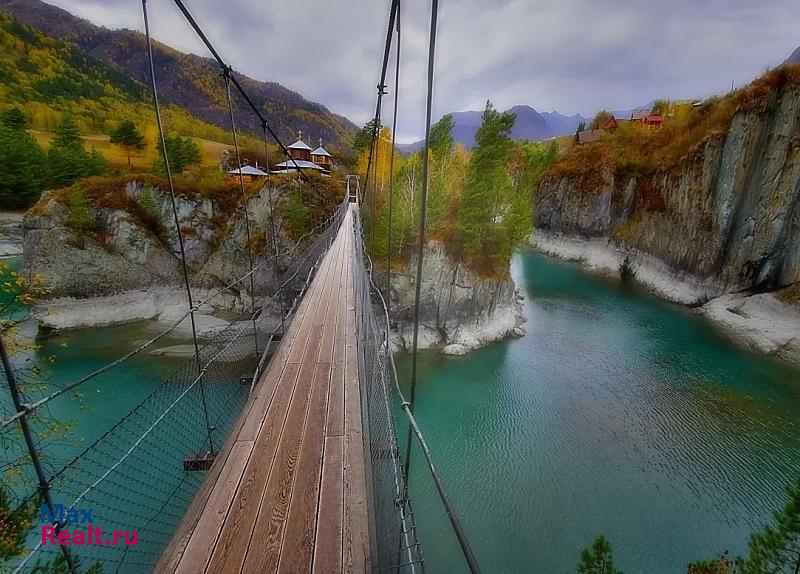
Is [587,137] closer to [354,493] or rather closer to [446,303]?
[446,303]

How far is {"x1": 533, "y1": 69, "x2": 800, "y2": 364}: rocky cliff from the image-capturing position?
1464cm

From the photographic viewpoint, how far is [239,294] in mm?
15117

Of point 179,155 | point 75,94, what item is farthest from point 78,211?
point 75,94

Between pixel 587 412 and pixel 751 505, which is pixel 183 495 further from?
pixel 751 505

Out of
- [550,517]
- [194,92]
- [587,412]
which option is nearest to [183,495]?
[550,517]

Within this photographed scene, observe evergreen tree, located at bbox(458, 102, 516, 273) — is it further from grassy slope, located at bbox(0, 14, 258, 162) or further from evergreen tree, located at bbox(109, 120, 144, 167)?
grassy slope, located at bbox(0, 14, 258, 162)

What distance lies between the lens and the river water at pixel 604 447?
20.2 feet

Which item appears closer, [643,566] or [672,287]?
[643,566]

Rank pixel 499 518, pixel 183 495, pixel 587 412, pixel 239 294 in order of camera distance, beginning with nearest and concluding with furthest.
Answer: pixel 499 518
pixel 183 495
pixel 587 412
pixel 239 294

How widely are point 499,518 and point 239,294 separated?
1331 centimetres

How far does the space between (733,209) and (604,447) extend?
16.5 m

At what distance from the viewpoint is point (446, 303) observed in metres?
12.9

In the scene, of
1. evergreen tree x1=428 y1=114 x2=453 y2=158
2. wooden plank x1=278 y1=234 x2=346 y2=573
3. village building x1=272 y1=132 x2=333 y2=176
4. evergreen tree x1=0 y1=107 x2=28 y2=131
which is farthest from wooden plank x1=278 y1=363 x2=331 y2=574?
A: evergreen tree x1=0 y1=107 x2=28 y2=131

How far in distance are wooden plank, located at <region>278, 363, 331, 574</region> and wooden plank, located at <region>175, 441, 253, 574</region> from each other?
32 cm
